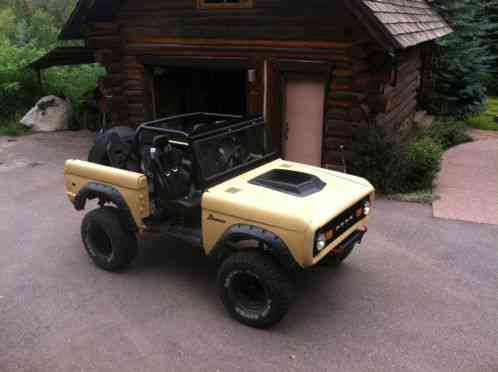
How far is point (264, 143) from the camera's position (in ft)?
19.0

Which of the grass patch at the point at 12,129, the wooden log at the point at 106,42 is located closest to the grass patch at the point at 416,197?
the wooden log at the point at 106,42

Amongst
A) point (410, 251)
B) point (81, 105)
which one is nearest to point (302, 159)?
point (410, 251)

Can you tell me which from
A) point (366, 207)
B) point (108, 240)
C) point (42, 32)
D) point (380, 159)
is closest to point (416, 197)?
point (380, 159)

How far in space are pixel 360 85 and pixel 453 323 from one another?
5025 millimetres

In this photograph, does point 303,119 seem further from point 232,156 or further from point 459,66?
point 459,66

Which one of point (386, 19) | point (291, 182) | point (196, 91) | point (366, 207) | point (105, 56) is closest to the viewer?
point (291, 182)

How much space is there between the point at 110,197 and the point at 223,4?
5590 mm

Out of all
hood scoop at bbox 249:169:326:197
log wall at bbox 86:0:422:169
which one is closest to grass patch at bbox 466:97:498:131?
log wall at bbox 86:0:422:169

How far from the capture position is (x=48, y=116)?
14680 mm

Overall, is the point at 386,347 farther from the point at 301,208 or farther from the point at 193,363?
the point at 193,363

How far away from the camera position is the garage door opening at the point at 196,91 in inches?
455

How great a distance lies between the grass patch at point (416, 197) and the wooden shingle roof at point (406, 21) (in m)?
2.68

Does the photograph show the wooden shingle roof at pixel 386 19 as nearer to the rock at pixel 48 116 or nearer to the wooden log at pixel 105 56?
the wooden log at pixel 105 56

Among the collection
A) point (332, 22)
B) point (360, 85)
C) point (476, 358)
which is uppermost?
point (332, 22)
